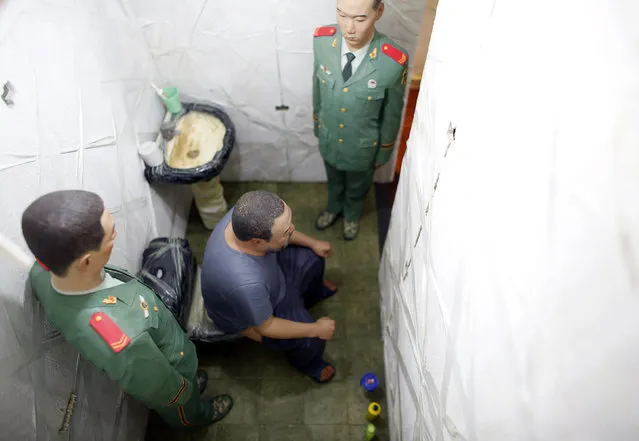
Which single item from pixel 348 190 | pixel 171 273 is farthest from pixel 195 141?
pixel 348 190

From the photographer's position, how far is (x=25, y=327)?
1341 millimetres

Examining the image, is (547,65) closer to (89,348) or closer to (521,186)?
(521,186)

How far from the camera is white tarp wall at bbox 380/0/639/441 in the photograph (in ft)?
1.90

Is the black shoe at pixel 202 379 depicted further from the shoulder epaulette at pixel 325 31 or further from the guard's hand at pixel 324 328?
the shoulder epaulette at pixel 325 31

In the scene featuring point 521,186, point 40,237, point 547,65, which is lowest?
point 40,237

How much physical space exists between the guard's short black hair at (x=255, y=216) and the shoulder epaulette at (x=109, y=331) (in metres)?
0.52

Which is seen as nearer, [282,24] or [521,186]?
[521,186]

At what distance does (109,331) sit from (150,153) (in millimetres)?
1158

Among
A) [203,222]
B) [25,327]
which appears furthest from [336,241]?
[25,327]

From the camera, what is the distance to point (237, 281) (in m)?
1.71

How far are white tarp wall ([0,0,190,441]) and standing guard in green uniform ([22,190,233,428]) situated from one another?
15 cm

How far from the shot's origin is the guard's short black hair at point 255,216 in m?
1.61

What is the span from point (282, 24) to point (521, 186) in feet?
5.66

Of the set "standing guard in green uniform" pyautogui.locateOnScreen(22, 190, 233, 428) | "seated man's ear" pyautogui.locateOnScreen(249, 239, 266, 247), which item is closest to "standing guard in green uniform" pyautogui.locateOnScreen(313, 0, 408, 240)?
"seated man's ear" pyautogui.locateOnScreen(249, 239, 266, 247)
